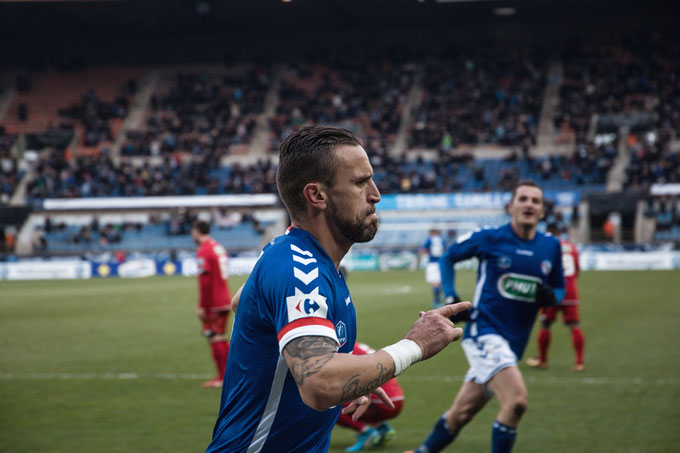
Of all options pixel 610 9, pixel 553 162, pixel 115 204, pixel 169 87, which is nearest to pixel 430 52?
pixel 610 9

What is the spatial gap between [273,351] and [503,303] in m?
3.77

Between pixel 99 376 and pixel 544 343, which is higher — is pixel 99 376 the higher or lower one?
the lower one

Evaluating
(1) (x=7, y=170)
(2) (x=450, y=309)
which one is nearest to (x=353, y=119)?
(1) (x=7, y=170)

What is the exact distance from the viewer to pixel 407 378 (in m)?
10.2

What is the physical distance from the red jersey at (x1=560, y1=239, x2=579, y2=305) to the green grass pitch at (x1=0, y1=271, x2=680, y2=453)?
104cm

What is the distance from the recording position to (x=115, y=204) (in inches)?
1626

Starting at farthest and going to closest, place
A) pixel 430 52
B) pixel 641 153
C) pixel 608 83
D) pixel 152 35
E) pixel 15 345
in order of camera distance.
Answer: pixel 152 35, pixel 430 52, pixel 608 83, pixel 641 153, pixel 15 345

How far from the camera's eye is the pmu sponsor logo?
5984 mm

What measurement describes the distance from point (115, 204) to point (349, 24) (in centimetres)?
2103

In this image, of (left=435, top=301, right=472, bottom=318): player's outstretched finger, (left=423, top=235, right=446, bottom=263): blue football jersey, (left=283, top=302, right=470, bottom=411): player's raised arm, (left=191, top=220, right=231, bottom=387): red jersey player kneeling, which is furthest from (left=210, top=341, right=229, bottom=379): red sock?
(left=423, top=235, right=446, bottom=263): blue football jersey

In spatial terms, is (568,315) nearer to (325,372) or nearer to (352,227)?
(352,227)

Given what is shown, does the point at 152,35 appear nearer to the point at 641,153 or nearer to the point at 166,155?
the point at 166,155

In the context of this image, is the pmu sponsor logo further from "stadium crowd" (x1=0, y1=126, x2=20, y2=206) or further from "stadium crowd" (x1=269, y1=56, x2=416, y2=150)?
"stadium crowd" (x1=0, y1=126, x2=20, y2=206)

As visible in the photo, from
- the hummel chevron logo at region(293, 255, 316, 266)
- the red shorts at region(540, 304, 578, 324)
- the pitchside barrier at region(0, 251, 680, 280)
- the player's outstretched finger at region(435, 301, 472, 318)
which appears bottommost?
the pitchside barrier at region(0, 251, 680, 280)
